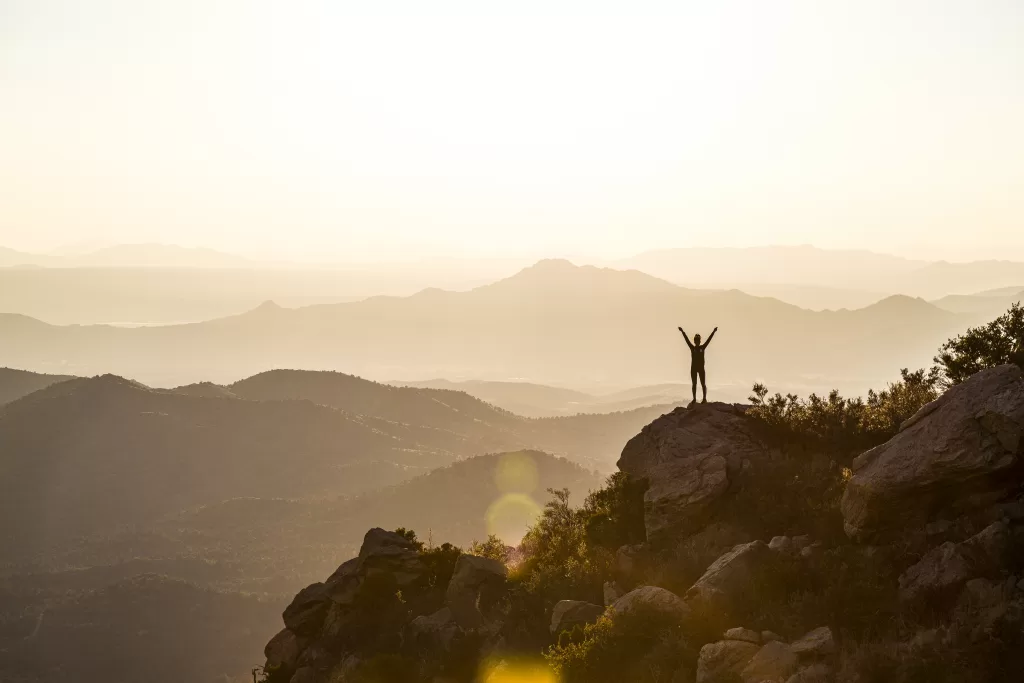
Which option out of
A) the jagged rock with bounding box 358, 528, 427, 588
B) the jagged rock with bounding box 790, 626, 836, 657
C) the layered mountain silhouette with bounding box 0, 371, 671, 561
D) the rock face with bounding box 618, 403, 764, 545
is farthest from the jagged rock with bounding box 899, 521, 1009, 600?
the layered mountain silhouette with bounding box 0, 371, 671, 561

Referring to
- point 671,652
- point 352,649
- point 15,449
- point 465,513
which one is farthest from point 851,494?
point 15,449

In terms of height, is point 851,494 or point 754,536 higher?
point 851,494

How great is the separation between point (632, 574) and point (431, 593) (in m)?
8.18

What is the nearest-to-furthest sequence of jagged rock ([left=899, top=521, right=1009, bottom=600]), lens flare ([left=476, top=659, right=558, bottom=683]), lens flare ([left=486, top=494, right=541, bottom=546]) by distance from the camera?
jagged rock ([left=899, top=521, right=1009, bottom=600])
lens flare ([left=476, top=659, right=558, bottom=683])
lens flare ([left=486, top=494, right=541, bottom=546])

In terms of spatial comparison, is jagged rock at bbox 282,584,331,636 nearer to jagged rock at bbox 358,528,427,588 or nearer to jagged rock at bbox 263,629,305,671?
jagged rock at bbox 263,629,305,671

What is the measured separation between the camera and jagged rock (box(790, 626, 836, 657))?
43.4ft

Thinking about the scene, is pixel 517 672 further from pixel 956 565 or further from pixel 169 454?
pixel 169 454

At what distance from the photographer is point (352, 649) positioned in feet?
76.7

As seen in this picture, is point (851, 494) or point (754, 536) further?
point (754, 536)

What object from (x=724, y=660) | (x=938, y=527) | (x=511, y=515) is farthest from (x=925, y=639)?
(x=511, y=515)

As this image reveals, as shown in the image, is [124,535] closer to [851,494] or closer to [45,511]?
[45,511]

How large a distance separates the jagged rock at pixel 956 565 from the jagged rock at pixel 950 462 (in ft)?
5.00

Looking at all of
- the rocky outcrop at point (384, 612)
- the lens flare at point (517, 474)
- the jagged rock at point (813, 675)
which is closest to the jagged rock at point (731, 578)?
the jagged rock at point (813, 675)

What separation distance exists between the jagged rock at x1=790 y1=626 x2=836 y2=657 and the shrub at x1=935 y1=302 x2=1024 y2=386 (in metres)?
10.7
